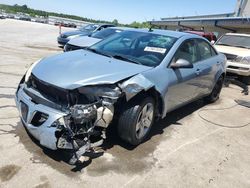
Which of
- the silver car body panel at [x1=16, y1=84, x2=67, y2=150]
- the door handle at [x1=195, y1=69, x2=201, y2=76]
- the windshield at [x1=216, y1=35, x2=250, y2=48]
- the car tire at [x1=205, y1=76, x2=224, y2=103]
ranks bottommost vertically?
the car tire at [x1=205, y1=76, x2=224, y2=103]

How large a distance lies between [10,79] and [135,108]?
417 centimetres

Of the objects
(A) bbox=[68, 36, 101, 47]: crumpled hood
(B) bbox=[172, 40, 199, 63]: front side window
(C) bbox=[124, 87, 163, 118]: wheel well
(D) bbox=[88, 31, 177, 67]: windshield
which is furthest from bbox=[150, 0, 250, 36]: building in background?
(C) bbox=[124, 87, 163, 118]: wheel well

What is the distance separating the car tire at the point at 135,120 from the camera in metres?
3.78

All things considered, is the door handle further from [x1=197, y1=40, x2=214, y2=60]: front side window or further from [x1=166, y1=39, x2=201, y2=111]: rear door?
[x1=197, y1=40, x2=214, y2=60]: front side window

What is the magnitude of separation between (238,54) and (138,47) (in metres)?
6.22

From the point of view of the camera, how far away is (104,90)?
3521mm

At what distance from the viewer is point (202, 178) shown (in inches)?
141

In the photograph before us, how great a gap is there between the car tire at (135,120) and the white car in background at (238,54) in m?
6.51

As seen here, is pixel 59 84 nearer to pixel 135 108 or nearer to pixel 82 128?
pixel 82 128

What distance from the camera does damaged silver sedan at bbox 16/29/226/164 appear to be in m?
3.35

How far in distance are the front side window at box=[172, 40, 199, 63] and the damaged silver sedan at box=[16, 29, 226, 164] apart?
0.06 ft

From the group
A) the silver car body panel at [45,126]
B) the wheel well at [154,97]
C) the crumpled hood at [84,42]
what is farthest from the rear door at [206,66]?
the crumpled hood at [84,42]

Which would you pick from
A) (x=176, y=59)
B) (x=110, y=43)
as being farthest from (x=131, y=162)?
(x=110, y=43)

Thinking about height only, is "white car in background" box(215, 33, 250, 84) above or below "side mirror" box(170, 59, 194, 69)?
below
